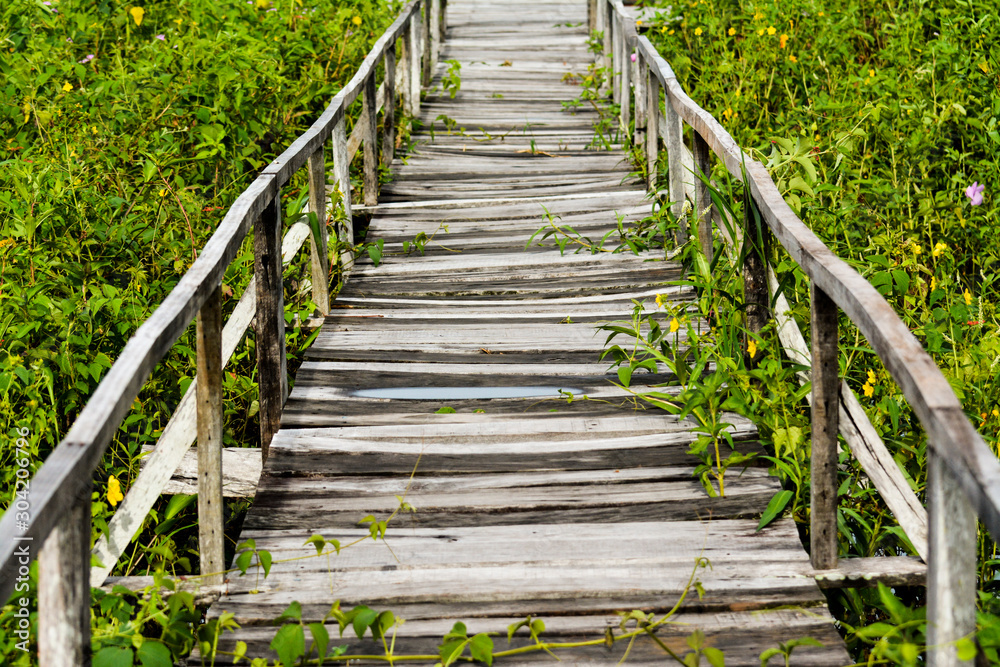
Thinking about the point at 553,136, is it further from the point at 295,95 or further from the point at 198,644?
the point at 198,644

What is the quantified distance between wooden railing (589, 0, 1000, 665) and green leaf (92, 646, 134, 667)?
1.63 m

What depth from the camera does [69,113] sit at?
17.2ft

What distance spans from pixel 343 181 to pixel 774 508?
3.11 meters

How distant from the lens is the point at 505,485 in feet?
9.77

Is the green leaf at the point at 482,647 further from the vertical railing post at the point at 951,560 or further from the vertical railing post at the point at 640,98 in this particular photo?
the vertical railing post at the point at 640,98

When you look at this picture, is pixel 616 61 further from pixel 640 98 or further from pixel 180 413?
pixel 180 413

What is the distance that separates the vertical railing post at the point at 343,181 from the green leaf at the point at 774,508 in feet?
9.23

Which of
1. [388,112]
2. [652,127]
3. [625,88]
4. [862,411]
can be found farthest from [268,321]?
[625,88]

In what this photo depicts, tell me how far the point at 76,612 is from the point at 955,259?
15.4 feet

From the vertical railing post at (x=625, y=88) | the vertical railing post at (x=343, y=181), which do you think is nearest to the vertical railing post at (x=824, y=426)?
the vertical railing post at (x=343, y=181)

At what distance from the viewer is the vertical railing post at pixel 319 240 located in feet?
13.8

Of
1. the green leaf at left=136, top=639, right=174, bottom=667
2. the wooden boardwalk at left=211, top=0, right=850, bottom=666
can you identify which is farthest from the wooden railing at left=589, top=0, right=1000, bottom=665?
the green leaf at left=136, top=639, right=174, bottom=667

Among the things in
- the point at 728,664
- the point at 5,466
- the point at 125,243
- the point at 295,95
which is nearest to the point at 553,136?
the point at 295,95

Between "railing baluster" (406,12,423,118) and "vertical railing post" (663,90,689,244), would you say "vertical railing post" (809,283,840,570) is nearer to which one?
"vertical railing post" (663,90,689,244)
